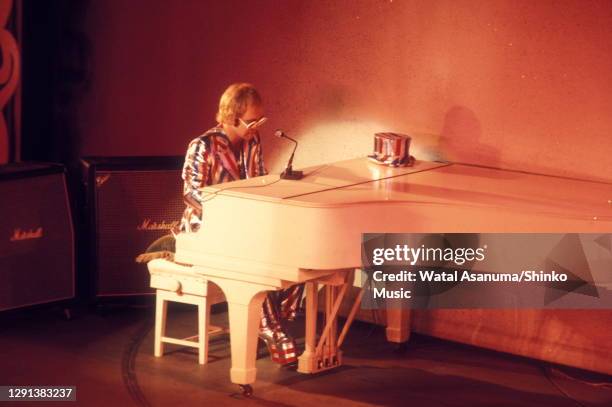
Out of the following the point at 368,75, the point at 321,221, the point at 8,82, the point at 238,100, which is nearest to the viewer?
the point at 321,221

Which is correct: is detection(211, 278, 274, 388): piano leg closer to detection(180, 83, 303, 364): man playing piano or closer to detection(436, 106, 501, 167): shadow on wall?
detection(180, 83, 303, 364): man playing piano

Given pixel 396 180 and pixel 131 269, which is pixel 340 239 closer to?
pixel 396 180

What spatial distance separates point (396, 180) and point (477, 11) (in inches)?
41.4

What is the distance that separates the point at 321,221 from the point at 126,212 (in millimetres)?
1891

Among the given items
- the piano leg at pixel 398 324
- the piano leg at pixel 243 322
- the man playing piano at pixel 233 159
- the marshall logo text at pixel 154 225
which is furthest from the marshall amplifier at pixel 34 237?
the piano leg at pixel 398 324

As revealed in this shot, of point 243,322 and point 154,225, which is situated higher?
point 154,225

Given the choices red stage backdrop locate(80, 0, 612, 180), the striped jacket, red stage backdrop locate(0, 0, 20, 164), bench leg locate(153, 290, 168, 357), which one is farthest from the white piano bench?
red stage backdrop locate(0, 0, 20, 164)

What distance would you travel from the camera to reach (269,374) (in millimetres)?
5012

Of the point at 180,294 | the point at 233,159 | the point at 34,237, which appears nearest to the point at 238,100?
the point at 233,159

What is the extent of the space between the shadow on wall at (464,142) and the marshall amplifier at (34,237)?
1875mm

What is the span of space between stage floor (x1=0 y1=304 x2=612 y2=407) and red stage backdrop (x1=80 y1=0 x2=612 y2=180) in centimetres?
93

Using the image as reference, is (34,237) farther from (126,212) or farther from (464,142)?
(464,142)

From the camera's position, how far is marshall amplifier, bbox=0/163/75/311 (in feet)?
18.0

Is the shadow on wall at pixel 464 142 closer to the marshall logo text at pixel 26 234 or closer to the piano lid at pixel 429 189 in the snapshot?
the piano lid at pixel 429 189
